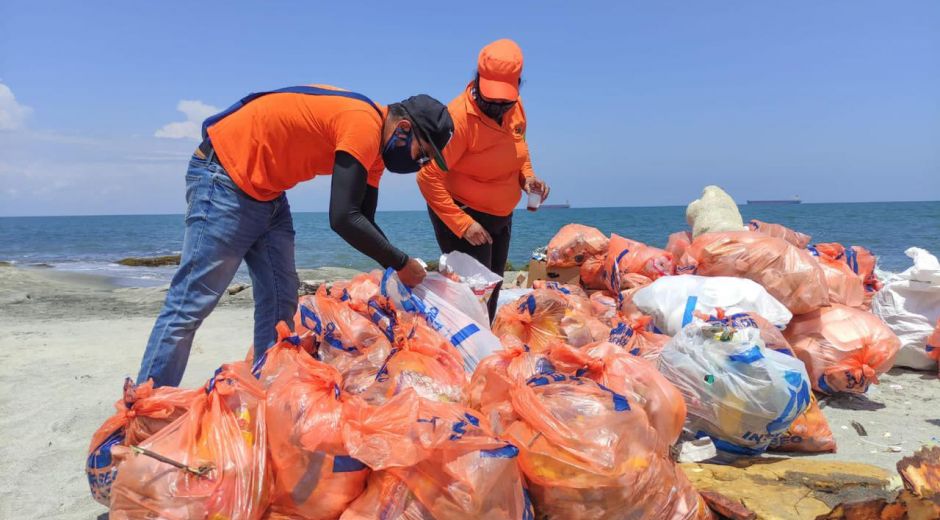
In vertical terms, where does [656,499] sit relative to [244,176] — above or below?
below

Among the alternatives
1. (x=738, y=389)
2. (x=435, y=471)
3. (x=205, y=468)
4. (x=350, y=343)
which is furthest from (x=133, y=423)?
(x=738, y=389)

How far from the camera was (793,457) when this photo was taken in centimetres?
246

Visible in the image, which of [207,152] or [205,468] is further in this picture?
[207,152]

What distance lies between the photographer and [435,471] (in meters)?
1.54

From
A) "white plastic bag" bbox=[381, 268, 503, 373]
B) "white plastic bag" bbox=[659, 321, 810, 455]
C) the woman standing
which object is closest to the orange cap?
the woman standing

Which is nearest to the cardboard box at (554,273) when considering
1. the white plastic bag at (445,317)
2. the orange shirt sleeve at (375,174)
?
the white plastic bag at (445,317)

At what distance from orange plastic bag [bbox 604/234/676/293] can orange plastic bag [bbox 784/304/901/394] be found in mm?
935

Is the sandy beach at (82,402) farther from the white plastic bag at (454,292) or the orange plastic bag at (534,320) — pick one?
the white plastic bag at (454,292)

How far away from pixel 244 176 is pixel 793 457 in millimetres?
2254

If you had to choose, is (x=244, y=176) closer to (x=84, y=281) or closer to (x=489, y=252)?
(x=489, y=252)

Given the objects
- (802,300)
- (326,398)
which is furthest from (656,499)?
(802,300)

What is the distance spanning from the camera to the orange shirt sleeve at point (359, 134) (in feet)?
6.59

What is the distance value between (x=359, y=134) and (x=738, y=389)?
1.60m

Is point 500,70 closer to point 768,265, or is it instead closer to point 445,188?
point 445,188
